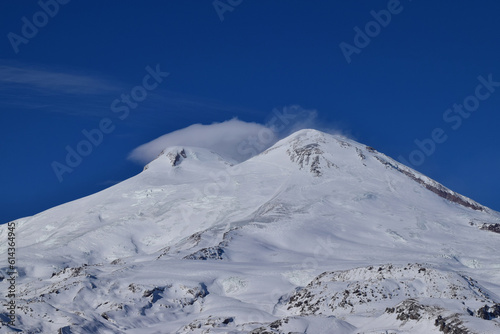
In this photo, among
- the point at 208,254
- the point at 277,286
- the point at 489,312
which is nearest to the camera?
the point at 489,312

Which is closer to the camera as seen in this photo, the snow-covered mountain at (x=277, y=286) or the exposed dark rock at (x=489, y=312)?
the exposed dark rock at (x=489, y=312)

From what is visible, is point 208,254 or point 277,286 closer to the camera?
point 277,286

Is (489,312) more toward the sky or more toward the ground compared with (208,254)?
more toward the ground

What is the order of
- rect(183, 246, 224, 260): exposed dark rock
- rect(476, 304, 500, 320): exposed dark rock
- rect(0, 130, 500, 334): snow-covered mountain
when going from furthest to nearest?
1. rect(183, 246, 224, 260): exposed dark rock
2. rect(0, 130, 500, 334): snow-covered mountain
3. rect(476, 304, 500, 320): exposed dark rock

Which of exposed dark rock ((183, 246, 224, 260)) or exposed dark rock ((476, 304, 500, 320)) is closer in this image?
exposed dark rock ((476, 304, 500, 320))

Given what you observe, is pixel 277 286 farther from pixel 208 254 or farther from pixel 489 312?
pixel 489 312

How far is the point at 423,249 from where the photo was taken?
18625 cm

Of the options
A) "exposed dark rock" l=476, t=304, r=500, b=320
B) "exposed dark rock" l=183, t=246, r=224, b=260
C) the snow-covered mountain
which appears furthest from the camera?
"exposed dark rock" l=183, t=246, r=224, b=260

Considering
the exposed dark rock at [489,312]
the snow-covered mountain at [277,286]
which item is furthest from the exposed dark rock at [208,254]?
the exposed dark rock at [489,312]

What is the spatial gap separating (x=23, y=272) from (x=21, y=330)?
9846 cm

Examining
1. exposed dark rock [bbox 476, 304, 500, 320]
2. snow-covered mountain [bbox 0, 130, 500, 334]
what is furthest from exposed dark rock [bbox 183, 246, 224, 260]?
exposed dark rock [bbox 476, 304, 500, 320]

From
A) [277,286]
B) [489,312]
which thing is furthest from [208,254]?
[489,312]

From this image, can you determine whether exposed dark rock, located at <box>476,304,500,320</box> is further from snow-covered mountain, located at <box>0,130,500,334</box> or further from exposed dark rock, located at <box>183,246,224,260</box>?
→ exposed dark rock, located at <box>183,246,224,260</box>

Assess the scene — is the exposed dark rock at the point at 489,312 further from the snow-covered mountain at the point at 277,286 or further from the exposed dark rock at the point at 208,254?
the exposed dark rock at the point at 208,254
